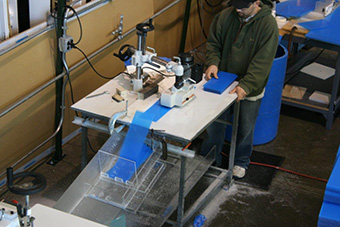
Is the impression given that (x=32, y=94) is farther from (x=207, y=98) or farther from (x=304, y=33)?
(x=304, y=33)

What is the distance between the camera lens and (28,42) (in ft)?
10.6

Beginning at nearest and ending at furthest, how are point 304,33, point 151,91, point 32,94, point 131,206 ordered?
point 131,206
point 151,91
point 32,94
point 304,33

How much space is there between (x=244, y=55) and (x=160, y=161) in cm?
92

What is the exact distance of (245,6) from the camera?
10.3 ft

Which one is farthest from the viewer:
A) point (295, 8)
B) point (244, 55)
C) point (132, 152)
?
point (295, 8)

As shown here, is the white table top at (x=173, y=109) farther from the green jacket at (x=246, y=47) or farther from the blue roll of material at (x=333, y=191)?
the blue roll of material at (x=333, y=191)

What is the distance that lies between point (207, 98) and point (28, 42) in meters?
1.15

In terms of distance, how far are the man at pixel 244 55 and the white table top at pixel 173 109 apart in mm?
189

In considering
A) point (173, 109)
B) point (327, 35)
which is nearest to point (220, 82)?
point (173, 109)

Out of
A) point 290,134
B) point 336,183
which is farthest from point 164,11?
point 336,183

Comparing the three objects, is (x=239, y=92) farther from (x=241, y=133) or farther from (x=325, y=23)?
(x=325, y=23)

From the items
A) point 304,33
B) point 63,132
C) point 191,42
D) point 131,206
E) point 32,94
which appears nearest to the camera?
point 131,206

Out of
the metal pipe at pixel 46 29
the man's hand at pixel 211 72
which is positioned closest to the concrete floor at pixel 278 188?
the man's hand at pixel 211 72

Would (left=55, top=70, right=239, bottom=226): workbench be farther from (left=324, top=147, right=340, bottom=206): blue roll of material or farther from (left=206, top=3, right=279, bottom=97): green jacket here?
(left=324, top=147, right=340, bottom=206): blue roll of material
